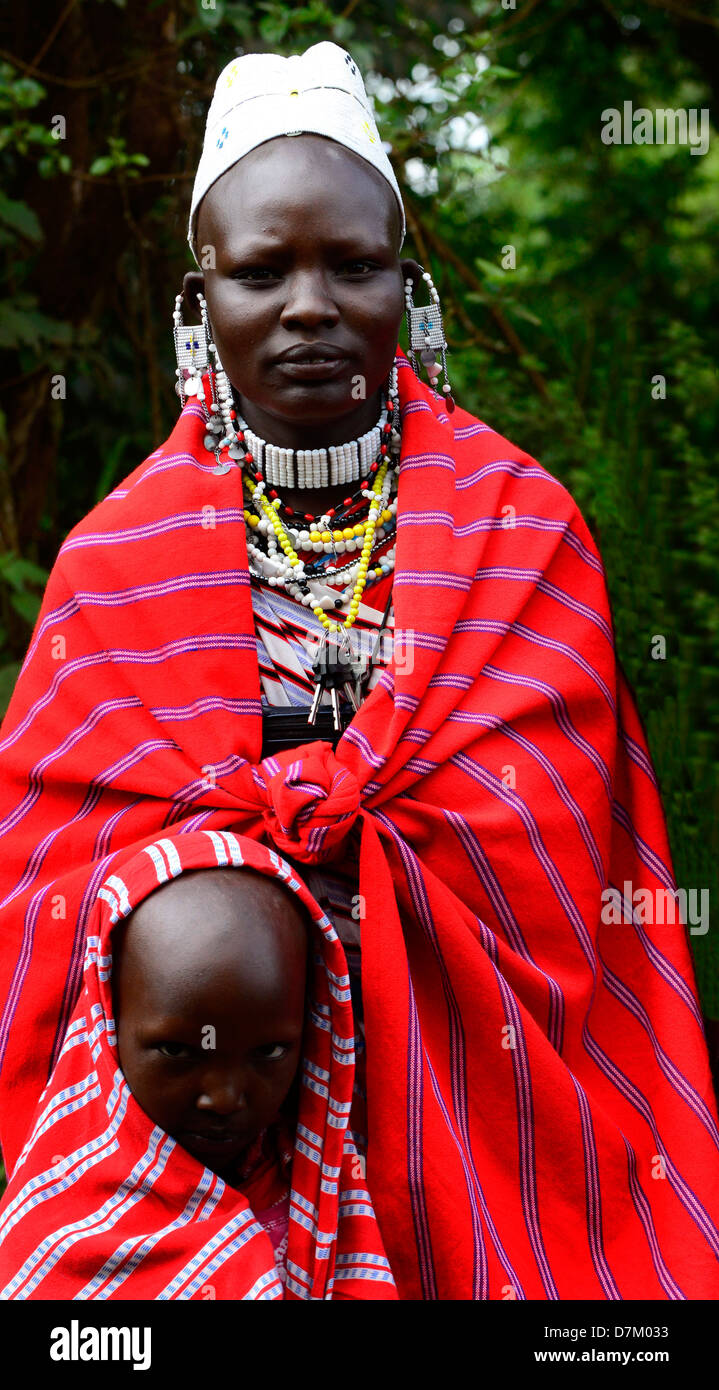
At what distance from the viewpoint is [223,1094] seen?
1.66 metres

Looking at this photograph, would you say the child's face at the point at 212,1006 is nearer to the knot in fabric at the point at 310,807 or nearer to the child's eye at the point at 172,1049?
the child's eye at the point at 172,1049

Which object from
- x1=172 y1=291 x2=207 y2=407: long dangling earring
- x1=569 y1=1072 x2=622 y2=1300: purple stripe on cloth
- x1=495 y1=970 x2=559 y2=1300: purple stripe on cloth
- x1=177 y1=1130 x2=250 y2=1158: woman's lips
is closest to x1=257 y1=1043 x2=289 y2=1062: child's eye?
x1=177 y1=1130 x2=250 y2=1158: woman's lips

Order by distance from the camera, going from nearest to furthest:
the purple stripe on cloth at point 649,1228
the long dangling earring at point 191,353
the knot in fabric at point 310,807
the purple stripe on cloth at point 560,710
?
the knot in fabric at point 310,807 → the purple stripe on cloth at point 649,1228 → the purple stripe on cloth at point 560,710 → the long dangling earring at point 191,353

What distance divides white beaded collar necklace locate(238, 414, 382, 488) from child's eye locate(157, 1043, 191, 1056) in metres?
0.85

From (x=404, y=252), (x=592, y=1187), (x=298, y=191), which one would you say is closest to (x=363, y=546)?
(x=298, y=191)

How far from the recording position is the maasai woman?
6.33ft

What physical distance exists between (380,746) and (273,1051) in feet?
1.48

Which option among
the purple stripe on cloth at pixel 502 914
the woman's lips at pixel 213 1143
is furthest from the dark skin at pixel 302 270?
the woman's lips at pixel 213 1143

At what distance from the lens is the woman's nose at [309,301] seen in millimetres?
1922

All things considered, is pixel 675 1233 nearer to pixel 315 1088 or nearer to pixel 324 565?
pixel 315 1088

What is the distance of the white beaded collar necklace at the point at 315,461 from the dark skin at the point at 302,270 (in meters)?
0.05

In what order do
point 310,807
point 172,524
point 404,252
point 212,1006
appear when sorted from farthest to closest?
point 404,252
point 172,524
point 310,807
point 212,1006

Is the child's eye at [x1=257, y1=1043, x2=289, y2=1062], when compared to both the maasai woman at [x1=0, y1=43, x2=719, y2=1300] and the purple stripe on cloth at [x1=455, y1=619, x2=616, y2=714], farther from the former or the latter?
the purple stripe on cloth at [x1=455, y1=619, x2=616, y2=714]

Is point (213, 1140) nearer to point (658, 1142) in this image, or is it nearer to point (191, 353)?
point (658, 1142)
